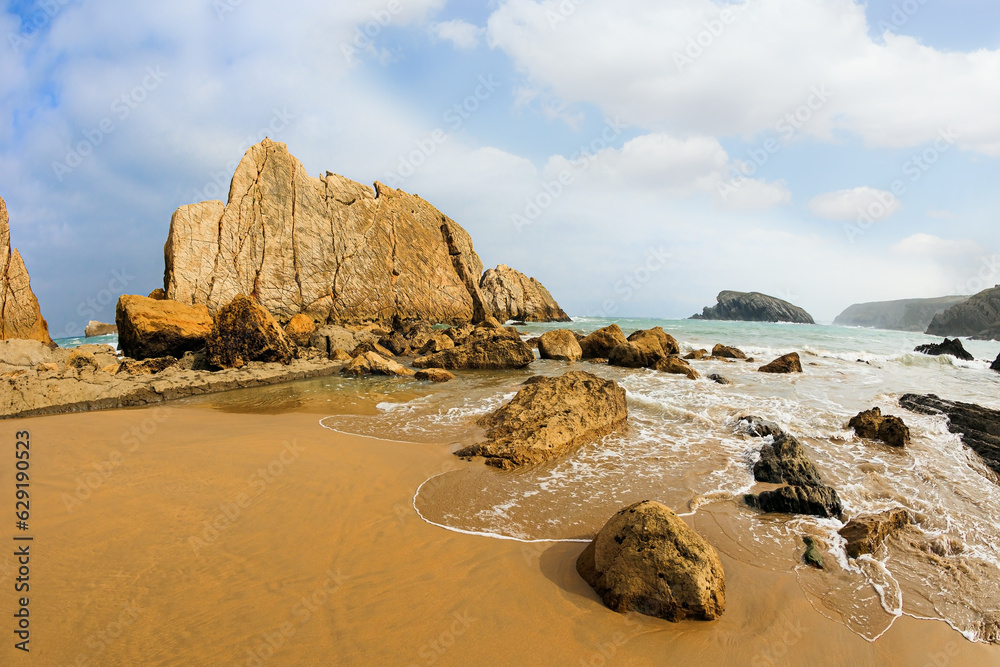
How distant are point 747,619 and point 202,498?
197 inches

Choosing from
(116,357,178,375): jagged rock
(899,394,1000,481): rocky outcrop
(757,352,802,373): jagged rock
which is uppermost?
(116,357,178,375): jagged rock

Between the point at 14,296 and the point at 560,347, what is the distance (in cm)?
2564

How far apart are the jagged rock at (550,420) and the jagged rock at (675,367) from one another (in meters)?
5.72

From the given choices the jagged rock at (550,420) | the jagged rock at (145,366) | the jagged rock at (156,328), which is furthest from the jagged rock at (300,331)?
the jagged rock at (550,420)

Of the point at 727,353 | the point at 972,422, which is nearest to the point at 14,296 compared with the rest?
the point at 727,353

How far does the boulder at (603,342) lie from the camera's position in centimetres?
1634

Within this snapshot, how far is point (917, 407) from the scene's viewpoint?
8.52m

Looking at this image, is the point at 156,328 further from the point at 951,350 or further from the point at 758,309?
the point at 758,309

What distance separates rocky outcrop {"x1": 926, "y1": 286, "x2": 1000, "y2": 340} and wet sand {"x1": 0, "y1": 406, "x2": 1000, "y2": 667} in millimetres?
70745

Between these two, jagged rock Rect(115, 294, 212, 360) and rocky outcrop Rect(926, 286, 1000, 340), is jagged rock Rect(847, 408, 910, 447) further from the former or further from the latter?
rocky outcrop Rect(926, 286, 1000, 340)

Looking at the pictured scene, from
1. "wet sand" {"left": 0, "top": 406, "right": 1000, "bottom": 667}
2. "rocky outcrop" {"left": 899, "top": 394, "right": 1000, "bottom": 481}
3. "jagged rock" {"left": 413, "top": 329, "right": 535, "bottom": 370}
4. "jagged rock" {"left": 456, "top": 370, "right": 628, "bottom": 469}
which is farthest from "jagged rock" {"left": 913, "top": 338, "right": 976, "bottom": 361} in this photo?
"wet sand" {"left": 0, "top": 406, "right": 1000, "bottom": 667}

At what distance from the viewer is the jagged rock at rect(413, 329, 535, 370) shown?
1409 cm

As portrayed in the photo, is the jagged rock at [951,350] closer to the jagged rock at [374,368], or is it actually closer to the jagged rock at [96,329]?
the jagged rock at [374,368]

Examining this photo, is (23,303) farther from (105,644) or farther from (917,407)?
(917,407)
